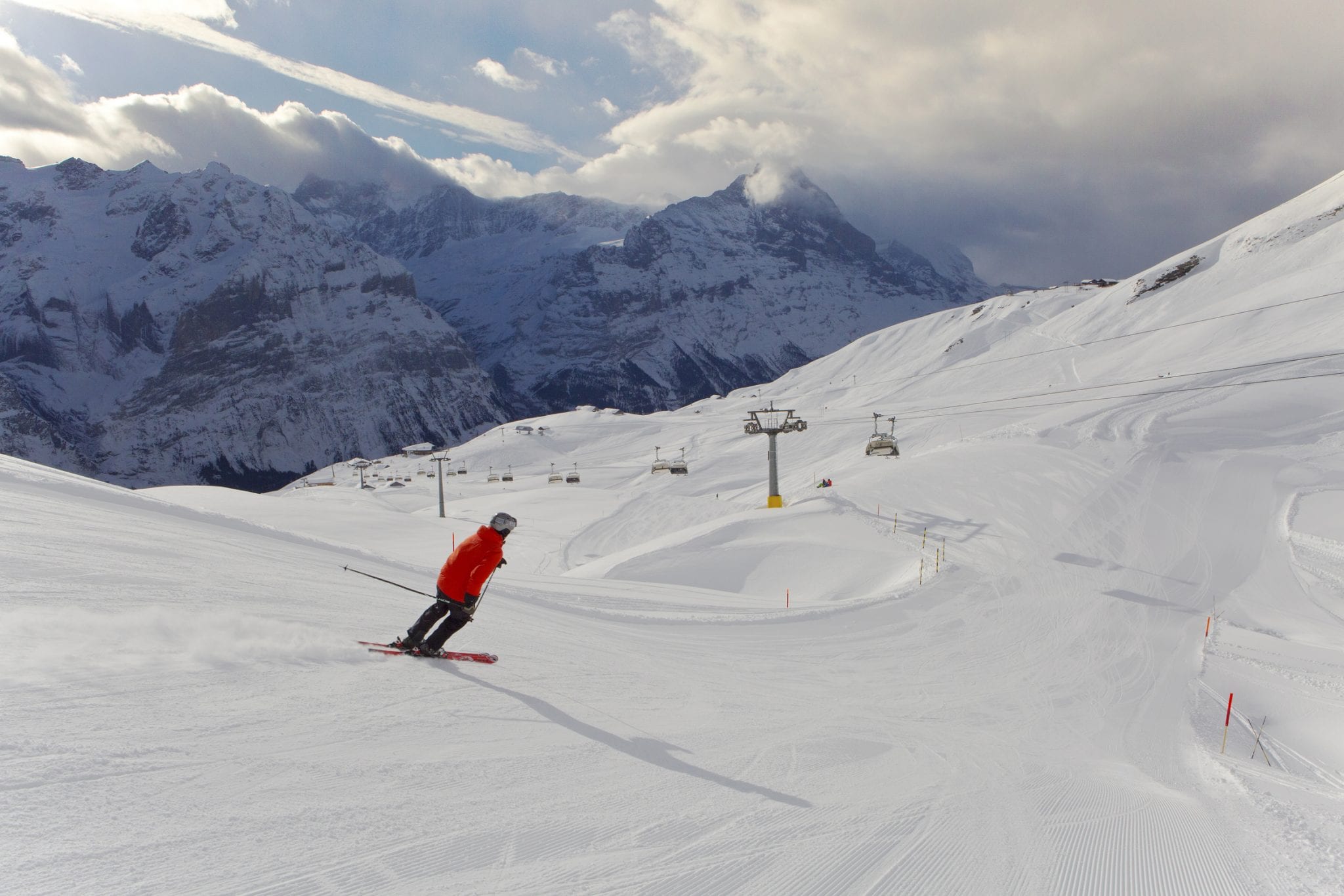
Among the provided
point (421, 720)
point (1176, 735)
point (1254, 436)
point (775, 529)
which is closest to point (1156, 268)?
point (1254, 436)

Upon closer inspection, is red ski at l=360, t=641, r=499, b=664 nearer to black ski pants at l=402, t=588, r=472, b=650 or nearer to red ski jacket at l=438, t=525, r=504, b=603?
black ski pants at l=402, t=588, r=472, b=650

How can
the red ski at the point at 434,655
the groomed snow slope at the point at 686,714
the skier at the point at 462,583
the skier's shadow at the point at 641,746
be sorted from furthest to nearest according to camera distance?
the red ski at the point at 434,655 → the skier at the point at 462,583 → the skier's shadow at the point at 641,746 → the groomed snow slope at the point at 686,714

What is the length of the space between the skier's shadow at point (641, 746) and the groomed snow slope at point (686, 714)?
42mm

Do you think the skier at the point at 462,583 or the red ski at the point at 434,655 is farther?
the red ski at the point at 434,655

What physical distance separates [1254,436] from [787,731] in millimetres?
45323

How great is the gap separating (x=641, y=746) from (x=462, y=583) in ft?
8.41

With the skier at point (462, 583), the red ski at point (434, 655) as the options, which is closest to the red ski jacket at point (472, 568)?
the skier at point (462, 583)

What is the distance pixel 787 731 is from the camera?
7980 millimetres

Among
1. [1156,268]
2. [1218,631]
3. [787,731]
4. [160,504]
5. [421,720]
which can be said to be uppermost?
[1156,268]

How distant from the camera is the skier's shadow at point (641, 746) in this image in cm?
614

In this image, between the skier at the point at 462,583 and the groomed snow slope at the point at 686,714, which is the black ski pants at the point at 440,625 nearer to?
the skier at the point at 462,583

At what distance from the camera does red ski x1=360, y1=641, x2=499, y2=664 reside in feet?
26.3

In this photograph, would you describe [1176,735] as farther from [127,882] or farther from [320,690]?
[127,882]

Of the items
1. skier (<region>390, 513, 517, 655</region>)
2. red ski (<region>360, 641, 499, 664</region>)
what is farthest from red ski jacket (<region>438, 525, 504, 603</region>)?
red ski (<region>360, 641, 499, 664</region>)
